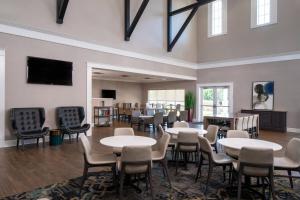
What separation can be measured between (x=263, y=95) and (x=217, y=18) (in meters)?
4.65

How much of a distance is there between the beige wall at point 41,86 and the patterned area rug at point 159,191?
3516 mm

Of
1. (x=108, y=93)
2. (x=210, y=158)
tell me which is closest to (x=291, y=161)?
(x=210, y=158)

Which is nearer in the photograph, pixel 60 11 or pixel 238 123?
pixel 60 11

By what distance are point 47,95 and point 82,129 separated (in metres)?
1.44

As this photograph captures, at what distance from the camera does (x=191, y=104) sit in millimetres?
11742

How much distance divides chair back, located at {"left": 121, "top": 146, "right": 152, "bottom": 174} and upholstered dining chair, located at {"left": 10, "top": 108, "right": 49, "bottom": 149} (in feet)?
12.2

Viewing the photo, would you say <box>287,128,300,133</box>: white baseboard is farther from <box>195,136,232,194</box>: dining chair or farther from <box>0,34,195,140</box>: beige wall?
<box>0,34,195,140</box>: beige wall

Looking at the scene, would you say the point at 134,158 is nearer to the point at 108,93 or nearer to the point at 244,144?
the point at 244,144

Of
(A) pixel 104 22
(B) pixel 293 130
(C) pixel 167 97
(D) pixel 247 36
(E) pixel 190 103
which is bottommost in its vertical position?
(B) pixel 293 130

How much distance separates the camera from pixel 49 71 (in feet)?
20.6

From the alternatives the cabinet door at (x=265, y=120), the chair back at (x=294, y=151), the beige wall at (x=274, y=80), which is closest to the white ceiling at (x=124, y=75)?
the beige wall at (x=274, y=80)

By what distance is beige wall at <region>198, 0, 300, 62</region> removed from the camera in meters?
8.60

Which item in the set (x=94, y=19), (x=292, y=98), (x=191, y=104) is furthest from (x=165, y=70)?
(x=292, y=98)

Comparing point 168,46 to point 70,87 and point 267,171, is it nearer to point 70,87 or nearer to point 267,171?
point 70,87
